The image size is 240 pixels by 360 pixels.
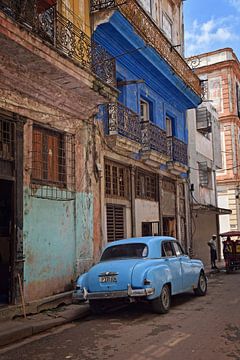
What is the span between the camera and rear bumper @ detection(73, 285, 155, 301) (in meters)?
8.13

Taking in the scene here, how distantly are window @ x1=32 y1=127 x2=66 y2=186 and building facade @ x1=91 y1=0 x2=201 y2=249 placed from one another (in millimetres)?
2033

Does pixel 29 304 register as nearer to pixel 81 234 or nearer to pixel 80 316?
pixel 80 316

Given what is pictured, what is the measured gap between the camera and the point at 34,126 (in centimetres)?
987

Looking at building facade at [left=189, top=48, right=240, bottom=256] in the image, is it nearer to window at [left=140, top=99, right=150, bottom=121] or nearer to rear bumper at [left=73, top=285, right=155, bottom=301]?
window at [left=140, top=99, right=150, bottom=121]

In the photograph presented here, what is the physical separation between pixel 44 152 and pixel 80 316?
3.79 meters

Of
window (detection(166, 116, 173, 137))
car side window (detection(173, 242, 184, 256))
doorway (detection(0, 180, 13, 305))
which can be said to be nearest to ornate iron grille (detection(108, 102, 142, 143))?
car side window (detection(173, 242, 184, 256))

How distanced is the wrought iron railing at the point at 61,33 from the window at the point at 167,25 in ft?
26.1

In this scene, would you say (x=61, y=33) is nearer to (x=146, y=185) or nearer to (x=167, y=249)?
(x=167, y=249)

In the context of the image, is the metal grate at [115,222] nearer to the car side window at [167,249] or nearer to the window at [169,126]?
the car side window at [167,249]

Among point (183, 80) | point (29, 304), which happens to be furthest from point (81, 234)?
point (183, 80)

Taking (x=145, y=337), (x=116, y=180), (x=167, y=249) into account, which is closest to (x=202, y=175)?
(x=116, y=180)

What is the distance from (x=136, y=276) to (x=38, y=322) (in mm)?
1958

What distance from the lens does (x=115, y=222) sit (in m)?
13.7

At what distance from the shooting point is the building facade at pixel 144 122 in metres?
12.9
